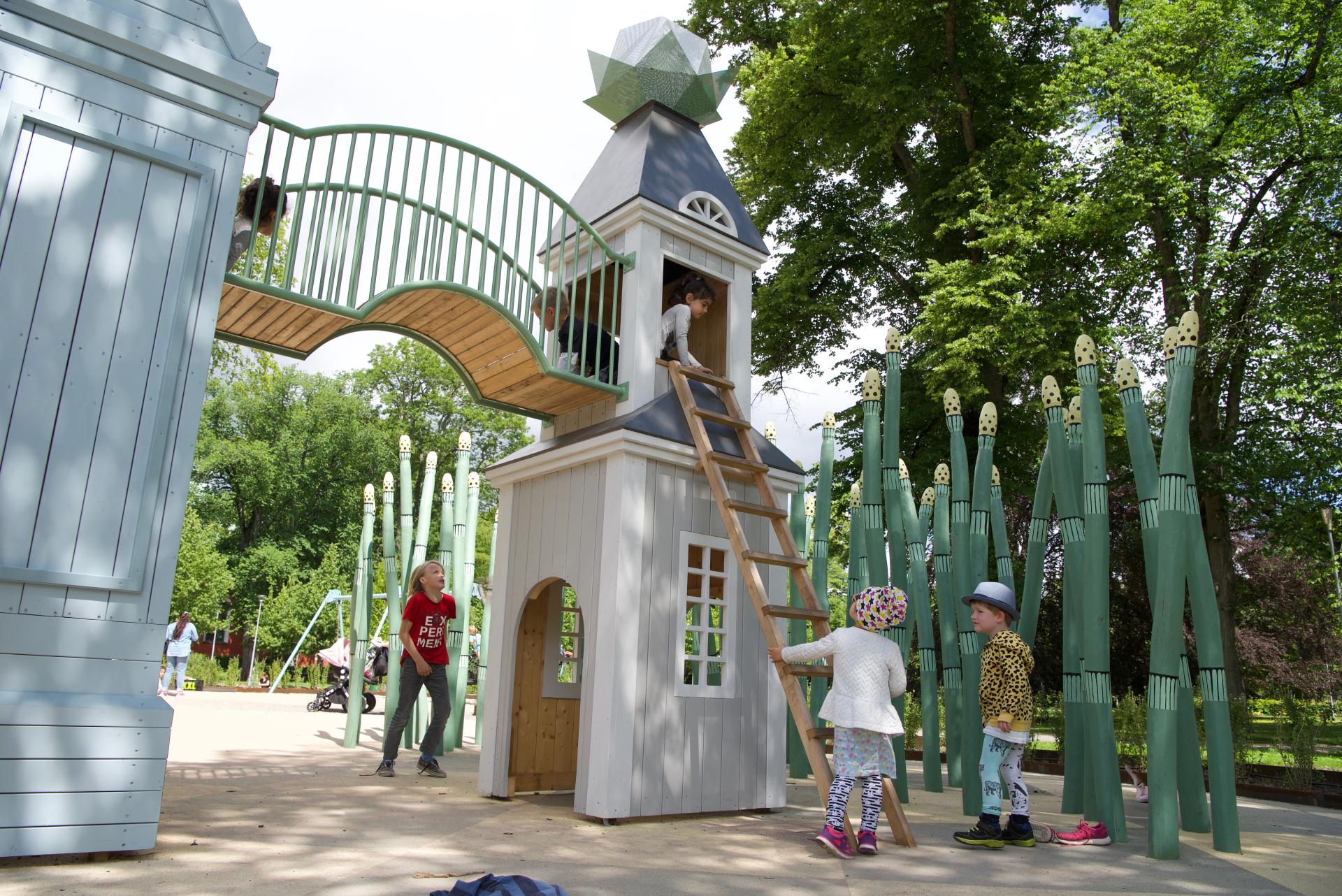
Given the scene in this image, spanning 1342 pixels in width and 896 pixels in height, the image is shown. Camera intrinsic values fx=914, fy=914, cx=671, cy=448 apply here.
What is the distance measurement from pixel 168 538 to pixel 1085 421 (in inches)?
201

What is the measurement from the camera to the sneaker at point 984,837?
4.96 metres

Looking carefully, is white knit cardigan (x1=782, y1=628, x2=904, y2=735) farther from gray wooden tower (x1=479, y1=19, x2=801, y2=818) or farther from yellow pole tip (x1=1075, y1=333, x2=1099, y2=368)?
yellow pole tip (x1=1075, y1=333, x2=1099, y2=368)

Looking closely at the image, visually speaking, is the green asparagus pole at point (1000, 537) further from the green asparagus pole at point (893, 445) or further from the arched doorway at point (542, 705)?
the arched doorway at point (542, 705)

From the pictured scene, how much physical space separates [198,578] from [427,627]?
21.7 meters

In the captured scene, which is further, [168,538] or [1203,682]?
[1203,682]

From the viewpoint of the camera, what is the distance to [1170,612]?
4969 mm

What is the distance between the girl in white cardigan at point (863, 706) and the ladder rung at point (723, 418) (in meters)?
1.91

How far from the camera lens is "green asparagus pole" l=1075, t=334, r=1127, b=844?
17.3 ft

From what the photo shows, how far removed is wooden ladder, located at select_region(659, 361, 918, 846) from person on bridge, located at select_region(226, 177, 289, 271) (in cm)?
281

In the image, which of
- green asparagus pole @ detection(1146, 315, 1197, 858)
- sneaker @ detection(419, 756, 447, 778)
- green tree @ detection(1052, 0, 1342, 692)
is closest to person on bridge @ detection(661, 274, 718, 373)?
green asparagus pole @ detection(1146, 315, 1197, 858)

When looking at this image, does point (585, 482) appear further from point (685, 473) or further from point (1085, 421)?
point (1085, 421)

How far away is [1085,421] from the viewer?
561cm

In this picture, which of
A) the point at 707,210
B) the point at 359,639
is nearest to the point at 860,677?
the point at 707,210

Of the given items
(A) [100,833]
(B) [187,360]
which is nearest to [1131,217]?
(B) [187,360]
